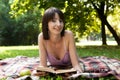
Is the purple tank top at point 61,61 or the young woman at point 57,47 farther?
the purple tank top at point 61,61

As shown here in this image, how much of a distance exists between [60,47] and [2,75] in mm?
1261

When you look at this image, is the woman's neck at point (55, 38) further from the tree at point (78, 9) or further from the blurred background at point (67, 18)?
the tree at point (78, 9)

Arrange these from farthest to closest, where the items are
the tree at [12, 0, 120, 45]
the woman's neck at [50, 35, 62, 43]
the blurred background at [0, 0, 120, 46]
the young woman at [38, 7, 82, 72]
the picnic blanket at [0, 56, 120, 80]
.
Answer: the blurred background at [0, 0, 120, 46], the tree at [12, 0, 120, 45], the woman's neck at [50, 35, 62, 43], the young woman at [38, 7, 82, 72], the picnic blanket at [0, 56, 120, 80]

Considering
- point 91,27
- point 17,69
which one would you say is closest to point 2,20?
point 91,27

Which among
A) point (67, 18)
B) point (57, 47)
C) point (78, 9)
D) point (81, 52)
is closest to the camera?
point (57, 47)

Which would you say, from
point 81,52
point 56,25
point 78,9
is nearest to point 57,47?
point 56,25

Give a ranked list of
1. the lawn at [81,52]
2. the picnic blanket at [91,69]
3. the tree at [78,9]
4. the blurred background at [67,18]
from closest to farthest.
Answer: the picnic blanket at [91,69], the lawn at [81,52], the tree at [78,9], the blurred background at [67,18]

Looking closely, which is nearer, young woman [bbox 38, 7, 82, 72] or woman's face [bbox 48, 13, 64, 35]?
woman's face [bbox 48, 13, 64, 35]

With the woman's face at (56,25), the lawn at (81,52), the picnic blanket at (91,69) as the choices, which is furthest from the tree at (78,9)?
the woman's face at (56,25)

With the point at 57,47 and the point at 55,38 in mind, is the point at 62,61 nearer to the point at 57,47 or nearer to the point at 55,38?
the point at 57,47

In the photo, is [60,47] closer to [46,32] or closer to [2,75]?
[46,32]

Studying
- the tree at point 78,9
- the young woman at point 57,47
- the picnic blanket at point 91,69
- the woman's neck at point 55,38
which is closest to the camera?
the picnic blanket at point 91,69

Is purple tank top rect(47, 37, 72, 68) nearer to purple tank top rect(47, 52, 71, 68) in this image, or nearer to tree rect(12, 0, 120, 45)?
purple tank top rect(47, 52, 71, 68)

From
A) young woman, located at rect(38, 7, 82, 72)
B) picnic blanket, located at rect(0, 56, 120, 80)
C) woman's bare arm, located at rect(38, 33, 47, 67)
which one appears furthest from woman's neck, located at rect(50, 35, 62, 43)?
picnic blanket, located at rect(0, 56, 120, 80)
